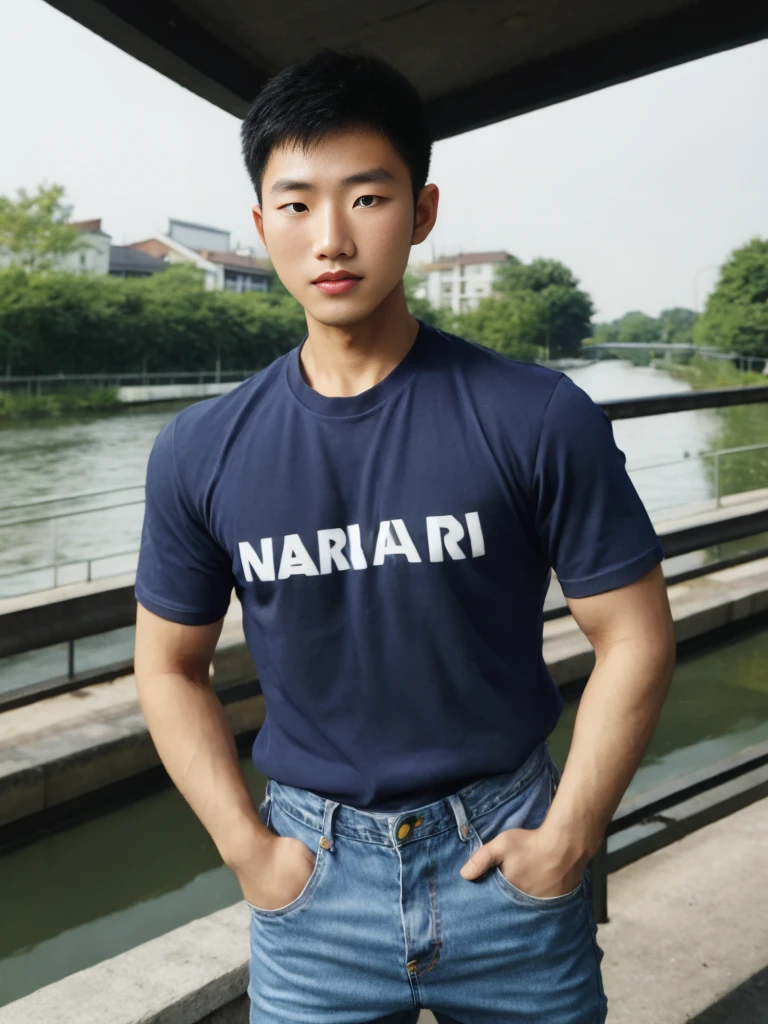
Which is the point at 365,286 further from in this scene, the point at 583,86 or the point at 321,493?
the point at 583,86

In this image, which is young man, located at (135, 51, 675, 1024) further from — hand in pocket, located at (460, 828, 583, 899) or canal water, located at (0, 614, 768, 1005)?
canal water, located at (0, 614, 768, 1005)

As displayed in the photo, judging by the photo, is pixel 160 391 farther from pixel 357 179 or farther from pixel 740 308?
pixel 357 179

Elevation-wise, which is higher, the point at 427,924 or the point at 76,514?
the point at 427,924

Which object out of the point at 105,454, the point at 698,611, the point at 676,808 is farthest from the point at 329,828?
the point at 105,454

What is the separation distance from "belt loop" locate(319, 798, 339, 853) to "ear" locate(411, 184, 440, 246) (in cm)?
48

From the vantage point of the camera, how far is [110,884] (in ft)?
13.5

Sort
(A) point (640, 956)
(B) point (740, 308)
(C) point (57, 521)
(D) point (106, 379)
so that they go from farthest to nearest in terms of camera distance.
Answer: (B) point (740, 308) → (D) point (106, 379) → (C) point (57, 521) → (A) point (640, 956)

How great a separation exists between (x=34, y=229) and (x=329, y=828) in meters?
45.7

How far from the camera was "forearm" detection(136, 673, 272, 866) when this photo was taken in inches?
36.5

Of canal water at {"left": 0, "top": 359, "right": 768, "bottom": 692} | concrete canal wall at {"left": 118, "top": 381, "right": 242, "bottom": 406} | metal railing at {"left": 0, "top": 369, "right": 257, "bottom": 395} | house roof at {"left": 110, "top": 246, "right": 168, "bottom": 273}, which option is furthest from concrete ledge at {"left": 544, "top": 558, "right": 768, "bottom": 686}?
house roof at {"left": 110, "top": 246, "right": 168, "bottom": 273}

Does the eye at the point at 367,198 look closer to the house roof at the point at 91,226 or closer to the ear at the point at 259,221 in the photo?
the ear at the point at 259,221

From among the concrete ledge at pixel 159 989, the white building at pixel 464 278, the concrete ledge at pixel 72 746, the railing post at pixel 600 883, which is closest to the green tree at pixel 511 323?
the white building at pixel 464 278

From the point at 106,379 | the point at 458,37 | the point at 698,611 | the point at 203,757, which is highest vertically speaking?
the point at 458,37

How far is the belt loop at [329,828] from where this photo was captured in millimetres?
918
